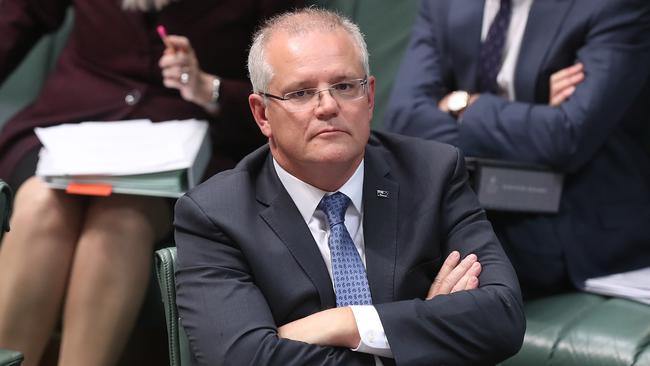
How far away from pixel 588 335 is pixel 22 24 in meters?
1.99

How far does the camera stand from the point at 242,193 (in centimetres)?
225

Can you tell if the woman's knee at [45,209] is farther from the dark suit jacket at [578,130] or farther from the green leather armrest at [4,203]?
the dark suit jacket at [578,130]

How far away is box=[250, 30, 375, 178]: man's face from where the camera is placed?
2.18m

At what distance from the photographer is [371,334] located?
6.86ft

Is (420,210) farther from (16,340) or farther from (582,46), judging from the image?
(16,340)

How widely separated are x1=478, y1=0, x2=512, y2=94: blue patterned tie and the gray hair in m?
0.88

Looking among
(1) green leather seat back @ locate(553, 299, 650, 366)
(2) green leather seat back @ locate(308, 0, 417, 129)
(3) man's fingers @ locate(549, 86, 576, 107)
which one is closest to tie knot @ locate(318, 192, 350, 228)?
(1) green leather seat back @ locate(553, 299, 650, 366)

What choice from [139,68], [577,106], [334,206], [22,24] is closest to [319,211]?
[334,206]

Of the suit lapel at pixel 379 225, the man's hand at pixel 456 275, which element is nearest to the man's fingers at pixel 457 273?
the man's hand at pixel 456 275

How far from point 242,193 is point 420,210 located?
374mm

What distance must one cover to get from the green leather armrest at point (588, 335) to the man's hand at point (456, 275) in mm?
567

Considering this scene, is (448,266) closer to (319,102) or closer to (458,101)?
(319,102)

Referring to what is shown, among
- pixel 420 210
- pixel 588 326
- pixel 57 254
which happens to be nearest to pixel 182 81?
pixel 57 254

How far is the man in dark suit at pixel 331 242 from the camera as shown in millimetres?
2100
